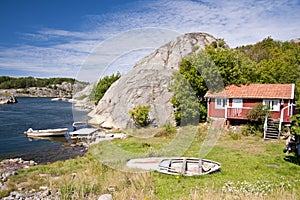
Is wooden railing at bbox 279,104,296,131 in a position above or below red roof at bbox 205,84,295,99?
below

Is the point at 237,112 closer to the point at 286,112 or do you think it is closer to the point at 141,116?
the point at 286,112

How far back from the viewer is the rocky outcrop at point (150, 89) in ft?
79.2

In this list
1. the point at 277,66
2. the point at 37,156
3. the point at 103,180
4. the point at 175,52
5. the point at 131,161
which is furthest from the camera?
the point at 175,52

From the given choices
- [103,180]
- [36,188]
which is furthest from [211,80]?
A: [36,188]

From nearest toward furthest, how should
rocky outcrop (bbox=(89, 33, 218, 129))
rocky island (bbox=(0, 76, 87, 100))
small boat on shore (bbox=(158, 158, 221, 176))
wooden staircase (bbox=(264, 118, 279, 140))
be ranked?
small boat on shore (bbox=(158, 158, 221, 176)), wooden staircase (bbox=(264, 118, 279, 140)), rocky outcrop (bbox=(89, 33, 218, 129)), rocky island (bbox=(0, 76, 87, 100))

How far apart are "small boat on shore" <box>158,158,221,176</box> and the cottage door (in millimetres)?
9109

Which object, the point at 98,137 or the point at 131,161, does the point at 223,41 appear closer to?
the point at 98,137

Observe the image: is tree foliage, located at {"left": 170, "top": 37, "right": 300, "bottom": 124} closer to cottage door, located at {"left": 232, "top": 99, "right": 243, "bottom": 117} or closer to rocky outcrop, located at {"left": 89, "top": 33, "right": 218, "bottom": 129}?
cottage door, located at {"left": 232, "top": 99, "right": 243, "bottom": 117}

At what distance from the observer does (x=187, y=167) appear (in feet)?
30.0

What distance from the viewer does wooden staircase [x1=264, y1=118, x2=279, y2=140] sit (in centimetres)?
1532

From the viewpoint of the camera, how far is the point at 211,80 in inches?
778

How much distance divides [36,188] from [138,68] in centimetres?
2053

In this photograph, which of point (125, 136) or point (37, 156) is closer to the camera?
point (37, 156)

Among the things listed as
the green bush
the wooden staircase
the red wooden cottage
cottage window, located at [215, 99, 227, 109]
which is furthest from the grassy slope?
the green bush
